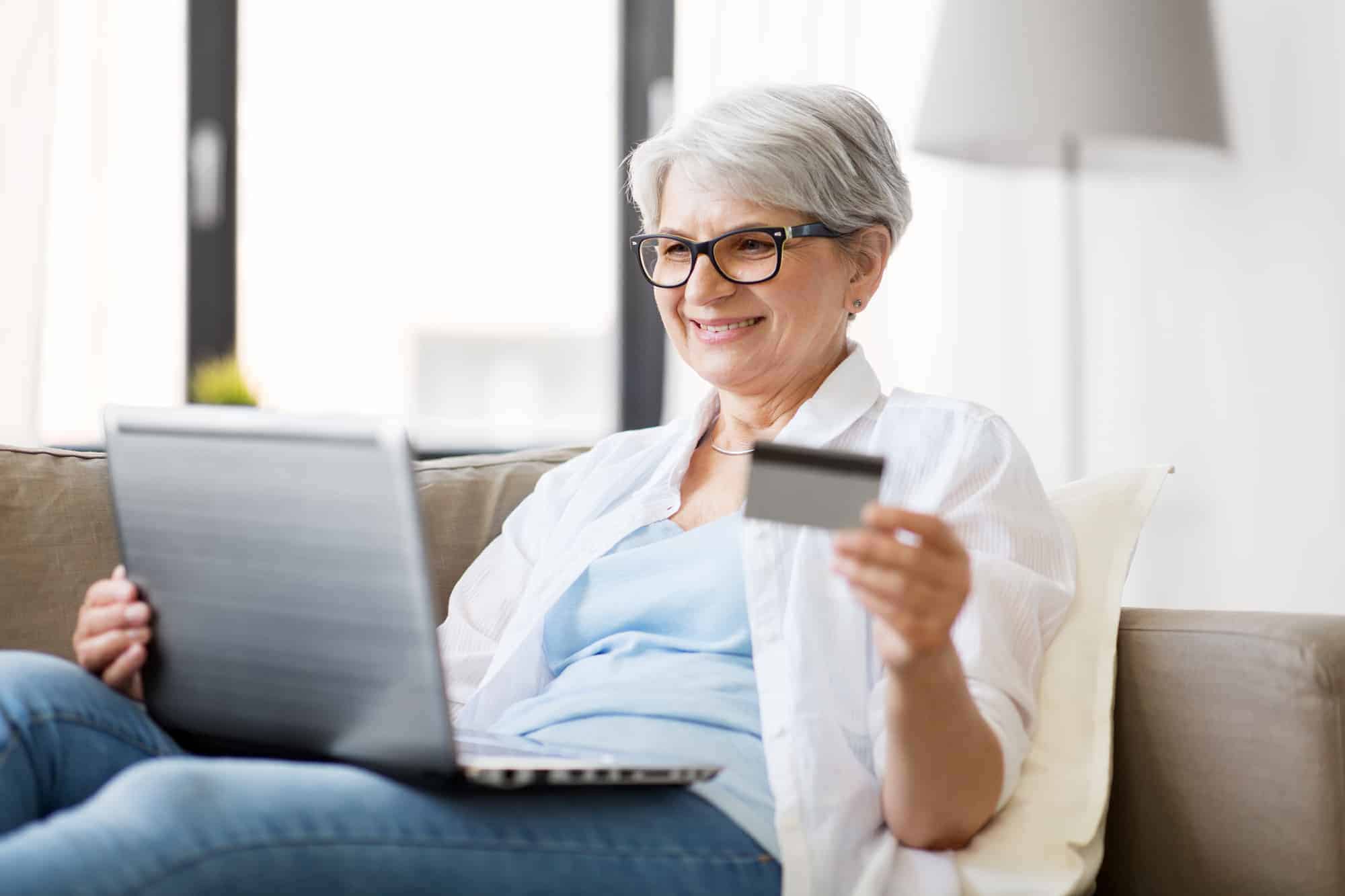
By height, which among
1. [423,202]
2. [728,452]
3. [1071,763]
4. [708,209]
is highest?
[423,202]

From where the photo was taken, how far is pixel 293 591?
881mm

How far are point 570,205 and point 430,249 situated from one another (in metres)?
0.33

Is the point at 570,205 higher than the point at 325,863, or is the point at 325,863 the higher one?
the point at 570,205

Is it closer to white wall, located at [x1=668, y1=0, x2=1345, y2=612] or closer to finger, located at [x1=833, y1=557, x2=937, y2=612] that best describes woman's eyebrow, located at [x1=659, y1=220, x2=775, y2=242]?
finger, located at [x1=833, y1=557, x2=937, y2=612]

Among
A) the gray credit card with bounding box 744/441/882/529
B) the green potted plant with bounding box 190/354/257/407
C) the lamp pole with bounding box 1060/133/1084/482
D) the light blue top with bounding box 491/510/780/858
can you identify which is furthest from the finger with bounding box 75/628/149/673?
the lamp pole with bounding box 1060/133/1084/482

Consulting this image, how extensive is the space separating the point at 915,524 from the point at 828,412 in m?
0.52

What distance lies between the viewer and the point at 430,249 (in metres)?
3.04

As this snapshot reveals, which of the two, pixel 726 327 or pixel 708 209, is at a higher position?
pixel 708 209

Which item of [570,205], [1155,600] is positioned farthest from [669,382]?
[1155,600]

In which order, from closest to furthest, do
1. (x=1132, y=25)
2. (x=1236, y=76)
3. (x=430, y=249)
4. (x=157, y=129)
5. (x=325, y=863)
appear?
(x=325, y=863) < (x=1132, y=25) < (x=1236, y=76) < (x=157, y=129) < (x=430, y=249)

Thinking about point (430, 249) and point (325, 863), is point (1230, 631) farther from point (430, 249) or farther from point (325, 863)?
point (430, 249)

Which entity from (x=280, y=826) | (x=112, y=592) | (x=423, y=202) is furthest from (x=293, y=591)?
(x=423, y=202)

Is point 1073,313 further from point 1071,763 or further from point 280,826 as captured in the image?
point 280,826

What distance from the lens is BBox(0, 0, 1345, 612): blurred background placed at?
2.40m
